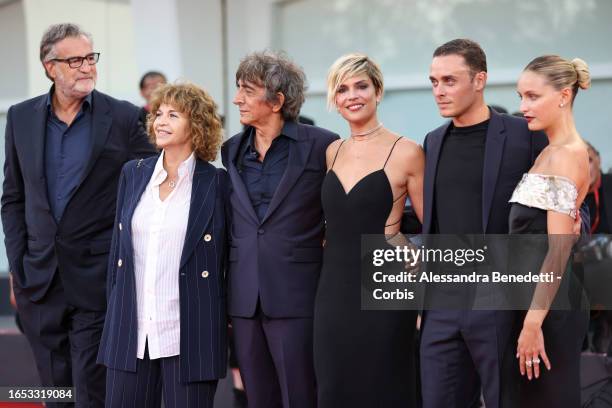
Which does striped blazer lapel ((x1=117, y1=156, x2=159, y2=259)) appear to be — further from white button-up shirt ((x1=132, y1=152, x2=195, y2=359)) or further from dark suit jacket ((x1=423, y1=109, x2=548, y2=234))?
dark suit jacket ((x1=423, y1=109, x2=548, y2=234))

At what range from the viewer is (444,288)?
419 centimetres

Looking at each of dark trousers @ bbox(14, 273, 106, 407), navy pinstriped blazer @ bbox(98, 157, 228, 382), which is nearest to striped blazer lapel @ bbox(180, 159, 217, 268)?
navy pinstriped blazer @ bbox(98, 157, 228, 382)

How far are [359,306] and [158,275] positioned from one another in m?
0.89

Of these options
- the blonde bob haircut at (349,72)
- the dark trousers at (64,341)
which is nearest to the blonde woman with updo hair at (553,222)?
the blonde bob haircut at (349,72)

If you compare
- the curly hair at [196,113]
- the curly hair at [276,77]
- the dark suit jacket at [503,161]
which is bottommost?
the dark suit jacket at [503,161]

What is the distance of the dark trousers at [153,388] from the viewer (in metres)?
4.37

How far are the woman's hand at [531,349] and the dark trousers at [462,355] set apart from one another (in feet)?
0.36

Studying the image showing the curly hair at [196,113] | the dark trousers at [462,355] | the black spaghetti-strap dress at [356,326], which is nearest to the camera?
the dark trousers at [462,355]

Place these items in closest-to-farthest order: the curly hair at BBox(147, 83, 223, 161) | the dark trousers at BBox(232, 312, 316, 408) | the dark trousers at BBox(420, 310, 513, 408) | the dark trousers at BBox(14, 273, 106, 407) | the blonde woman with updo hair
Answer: the blonde woman with updo hair → the dark trousers at BBox(420, 310, 513, 408) → the dark trousers at BBox(232, 312, 316, 408) → the curly hair at BBox(147, 83, 223, 161) → the dark trousers at BBox(14, 273, 106, 407)

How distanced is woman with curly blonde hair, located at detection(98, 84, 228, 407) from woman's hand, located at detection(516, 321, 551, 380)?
4.43ft

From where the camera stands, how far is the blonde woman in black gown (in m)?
4.31

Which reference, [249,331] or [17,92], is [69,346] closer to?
[249,331]

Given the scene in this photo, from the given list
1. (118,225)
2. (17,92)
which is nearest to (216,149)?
(118,225)

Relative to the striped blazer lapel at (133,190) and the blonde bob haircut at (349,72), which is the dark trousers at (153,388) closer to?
the striped blazer lapel at (133,190)
